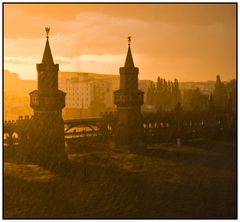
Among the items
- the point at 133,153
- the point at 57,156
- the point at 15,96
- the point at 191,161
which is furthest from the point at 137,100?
the point at 15,96

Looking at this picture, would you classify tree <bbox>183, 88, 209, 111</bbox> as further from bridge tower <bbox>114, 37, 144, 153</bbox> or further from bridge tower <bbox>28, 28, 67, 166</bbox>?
bridge tower <bbox>28, 28, 67, 166</bbox>

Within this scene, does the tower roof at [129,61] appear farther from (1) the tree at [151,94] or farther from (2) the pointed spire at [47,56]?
(2) the pointed spire at [47,56]

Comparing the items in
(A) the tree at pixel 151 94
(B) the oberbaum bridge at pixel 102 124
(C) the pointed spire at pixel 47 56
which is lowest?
(B) the oberbaum bridge at pixel 102 124

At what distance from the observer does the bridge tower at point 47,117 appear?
1438 cm

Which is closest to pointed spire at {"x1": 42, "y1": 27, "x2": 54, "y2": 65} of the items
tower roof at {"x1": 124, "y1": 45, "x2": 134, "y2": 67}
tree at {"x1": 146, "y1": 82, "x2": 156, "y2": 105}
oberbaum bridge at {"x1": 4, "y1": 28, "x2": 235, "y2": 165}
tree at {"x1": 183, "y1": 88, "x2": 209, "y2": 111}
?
oberbaum bridge at {"x1": 4, "y1": 28, "x2": 235, "y2": 165}

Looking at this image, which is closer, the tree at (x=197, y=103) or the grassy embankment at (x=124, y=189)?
the grassy embankment at (x=124, y=189)

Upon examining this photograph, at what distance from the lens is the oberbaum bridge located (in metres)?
14.7

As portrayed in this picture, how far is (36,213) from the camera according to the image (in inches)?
396

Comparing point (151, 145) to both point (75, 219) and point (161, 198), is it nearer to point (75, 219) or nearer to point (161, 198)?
point (161, 198)

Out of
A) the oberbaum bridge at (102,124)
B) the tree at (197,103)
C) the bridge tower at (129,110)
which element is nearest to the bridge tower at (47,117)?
the oberbaum bridge at (102,124)

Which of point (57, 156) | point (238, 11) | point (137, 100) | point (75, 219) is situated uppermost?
point (238, 11)

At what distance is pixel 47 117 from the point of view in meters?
15.0

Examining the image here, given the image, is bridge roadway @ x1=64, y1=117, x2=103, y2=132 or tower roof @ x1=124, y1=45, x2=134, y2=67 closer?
bridge roadway @ x1=64, y1=117, x2=103, y2=132

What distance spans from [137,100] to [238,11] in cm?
785
